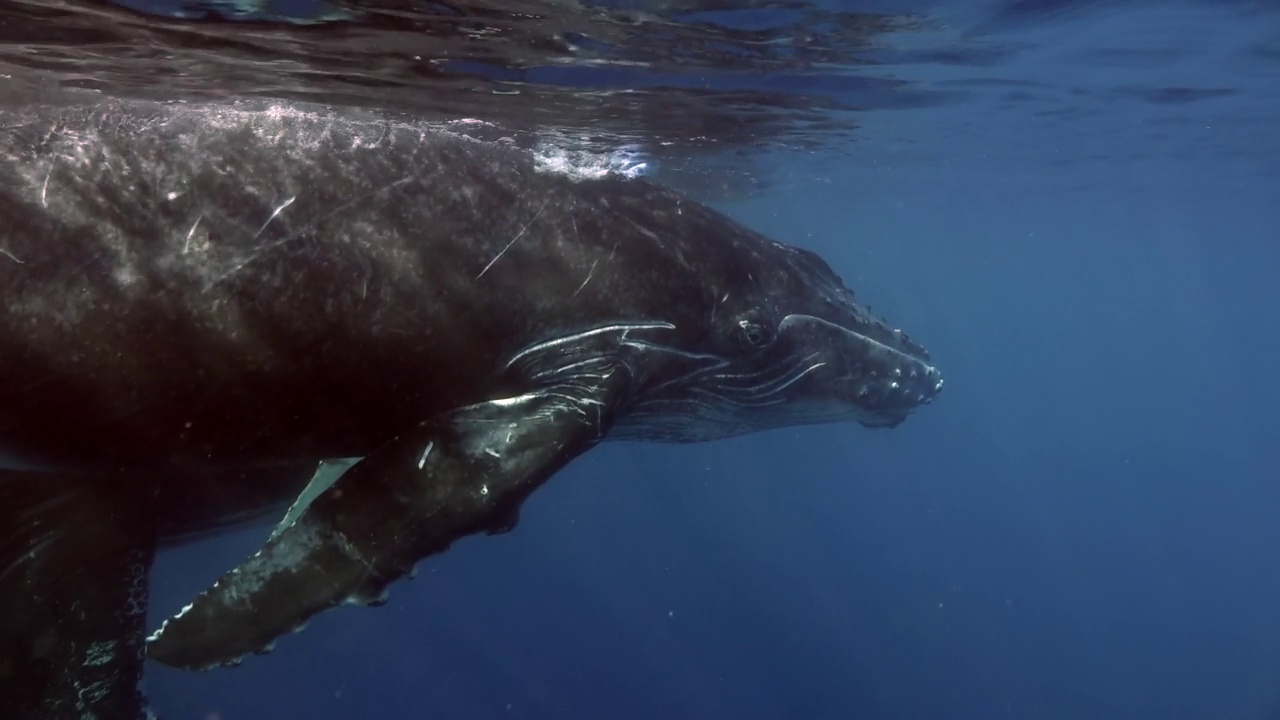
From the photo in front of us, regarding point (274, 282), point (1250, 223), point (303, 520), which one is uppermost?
point (274, 282)

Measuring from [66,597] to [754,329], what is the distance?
4685mm

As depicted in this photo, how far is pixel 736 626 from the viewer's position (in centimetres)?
4762

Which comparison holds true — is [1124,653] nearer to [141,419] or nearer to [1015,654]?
[1015,654]

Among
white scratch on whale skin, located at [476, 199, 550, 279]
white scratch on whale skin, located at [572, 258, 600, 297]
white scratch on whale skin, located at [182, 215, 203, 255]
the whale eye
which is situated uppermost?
white scratch on whale skin, located at [182, 215, 203, 255]

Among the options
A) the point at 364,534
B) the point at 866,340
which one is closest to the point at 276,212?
the point at 364,534

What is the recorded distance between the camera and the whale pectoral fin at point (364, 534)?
14.7ft

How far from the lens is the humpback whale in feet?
14.8

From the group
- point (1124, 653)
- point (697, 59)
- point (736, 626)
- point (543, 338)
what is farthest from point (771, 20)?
point (1124, 653)

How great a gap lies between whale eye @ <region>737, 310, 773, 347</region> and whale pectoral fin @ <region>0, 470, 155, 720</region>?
160 inches

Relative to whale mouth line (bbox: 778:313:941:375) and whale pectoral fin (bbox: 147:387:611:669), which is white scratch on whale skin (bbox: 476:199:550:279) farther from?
whale mouth line (bbox: 778:313:941:375)

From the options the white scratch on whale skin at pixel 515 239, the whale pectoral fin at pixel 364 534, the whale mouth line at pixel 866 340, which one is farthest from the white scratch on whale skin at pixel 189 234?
the whale mouth line at pixel 866 340

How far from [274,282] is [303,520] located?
4.33ft

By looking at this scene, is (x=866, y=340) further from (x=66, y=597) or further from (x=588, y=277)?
(x=66, y=597)

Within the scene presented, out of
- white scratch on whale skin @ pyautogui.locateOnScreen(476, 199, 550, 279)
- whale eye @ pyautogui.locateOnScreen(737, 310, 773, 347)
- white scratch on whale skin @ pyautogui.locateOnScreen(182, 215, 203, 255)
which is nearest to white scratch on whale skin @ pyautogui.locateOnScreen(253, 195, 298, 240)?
white scratch on whale skin @ pyautogui.locateOnScreen(182, 215, 203, 255)
